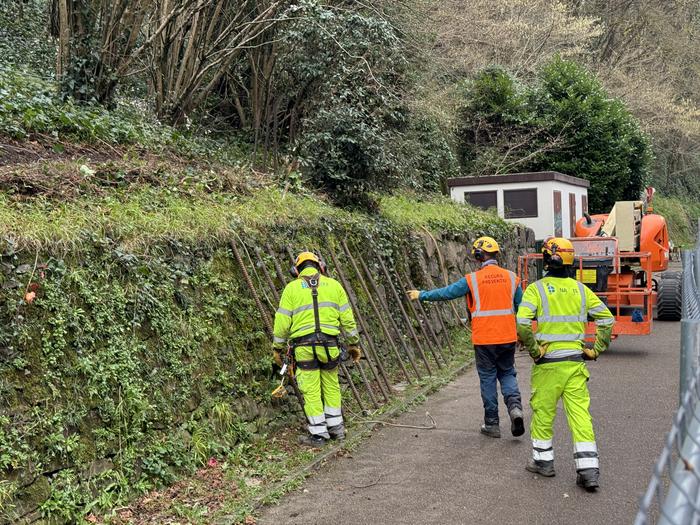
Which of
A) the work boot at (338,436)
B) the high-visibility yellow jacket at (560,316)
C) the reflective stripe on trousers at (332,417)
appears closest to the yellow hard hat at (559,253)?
the high-visibility yellow jacket at (560,316)

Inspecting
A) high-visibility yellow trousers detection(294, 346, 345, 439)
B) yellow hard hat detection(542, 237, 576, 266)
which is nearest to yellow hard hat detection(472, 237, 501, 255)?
yellow hard hat detection(542, 237, 576, 266)

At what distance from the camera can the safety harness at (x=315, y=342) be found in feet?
23.8

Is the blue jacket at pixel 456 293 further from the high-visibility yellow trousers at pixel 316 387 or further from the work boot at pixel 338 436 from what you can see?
the work boot at pixel 338 436

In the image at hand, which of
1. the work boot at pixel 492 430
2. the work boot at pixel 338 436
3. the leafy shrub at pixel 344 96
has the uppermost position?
the leafy shrub at pixel 344 96

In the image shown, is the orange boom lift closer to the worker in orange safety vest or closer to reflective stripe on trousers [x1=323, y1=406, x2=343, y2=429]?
the worker in orange safety vest

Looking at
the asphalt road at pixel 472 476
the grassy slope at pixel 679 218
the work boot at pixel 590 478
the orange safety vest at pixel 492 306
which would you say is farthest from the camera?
the grassy slope at pixel 679 218

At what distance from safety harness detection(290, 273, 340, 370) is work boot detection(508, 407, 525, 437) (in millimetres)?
1942

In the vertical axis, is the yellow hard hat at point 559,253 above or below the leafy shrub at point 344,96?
below

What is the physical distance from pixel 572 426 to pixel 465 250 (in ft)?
35.1

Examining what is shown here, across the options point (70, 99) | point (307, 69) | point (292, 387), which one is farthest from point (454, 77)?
point (292, 387)

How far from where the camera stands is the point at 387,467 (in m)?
6.79

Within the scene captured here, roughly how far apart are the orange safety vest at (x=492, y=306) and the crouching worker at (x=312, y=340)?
1.53 meters

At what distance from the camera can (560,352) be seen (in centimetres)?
632

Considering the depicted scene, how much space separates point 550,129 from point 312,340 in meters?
21.4
